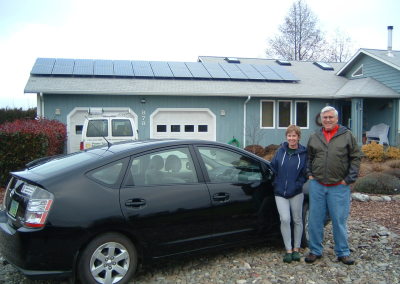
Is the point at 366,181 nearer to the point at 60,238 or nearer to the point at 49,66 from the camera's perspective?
the point at 60,238

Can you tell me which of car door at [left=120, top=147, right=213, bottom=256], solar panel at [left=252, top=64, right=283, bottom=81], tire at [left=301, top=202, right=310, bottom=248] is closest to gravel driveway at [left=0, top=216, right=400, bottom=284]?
tire at [left=301, top=202, right=310, bottom=248]

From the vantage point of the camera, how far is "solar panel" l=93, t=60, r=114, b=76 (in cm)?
1627

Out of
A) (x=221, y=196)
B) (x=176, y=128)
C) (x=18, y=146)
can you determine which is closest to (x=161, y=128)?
(x=176, y=128)

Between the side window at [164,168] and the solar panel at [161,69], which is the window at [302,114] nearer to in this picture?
the solar panel at [161,69]

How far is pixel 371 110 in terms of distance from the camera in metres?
17.1

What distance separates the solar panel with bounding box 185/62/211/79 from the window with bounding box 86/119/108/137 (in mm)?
7344

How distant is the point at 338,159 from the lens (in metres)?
4.30

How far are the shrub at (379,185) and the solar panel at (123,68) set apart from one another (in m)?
10.9

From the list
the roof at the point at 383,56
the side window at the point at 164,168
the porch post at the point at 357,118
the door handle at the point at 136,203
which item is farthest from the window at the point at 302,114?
the door handle at the point at 136,203

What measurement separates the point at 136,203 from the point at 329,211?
227cm

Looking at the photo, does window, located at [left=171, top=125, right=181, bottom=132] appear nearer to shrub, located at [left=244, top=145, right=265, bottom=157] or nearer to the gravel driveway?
shrub, located at [left=244, top=145, right=265, bottom=157]

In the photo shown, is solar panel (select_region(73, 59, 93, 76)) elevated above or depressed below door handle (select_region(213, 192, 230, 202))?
above

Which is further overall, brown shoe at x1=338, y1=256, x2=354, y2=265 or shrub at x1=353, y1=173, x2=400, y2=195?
shrub at x1=353, y1=173, x2=400, y2=195

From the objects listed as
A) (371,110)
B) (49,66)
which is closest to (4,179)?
(49,66)
